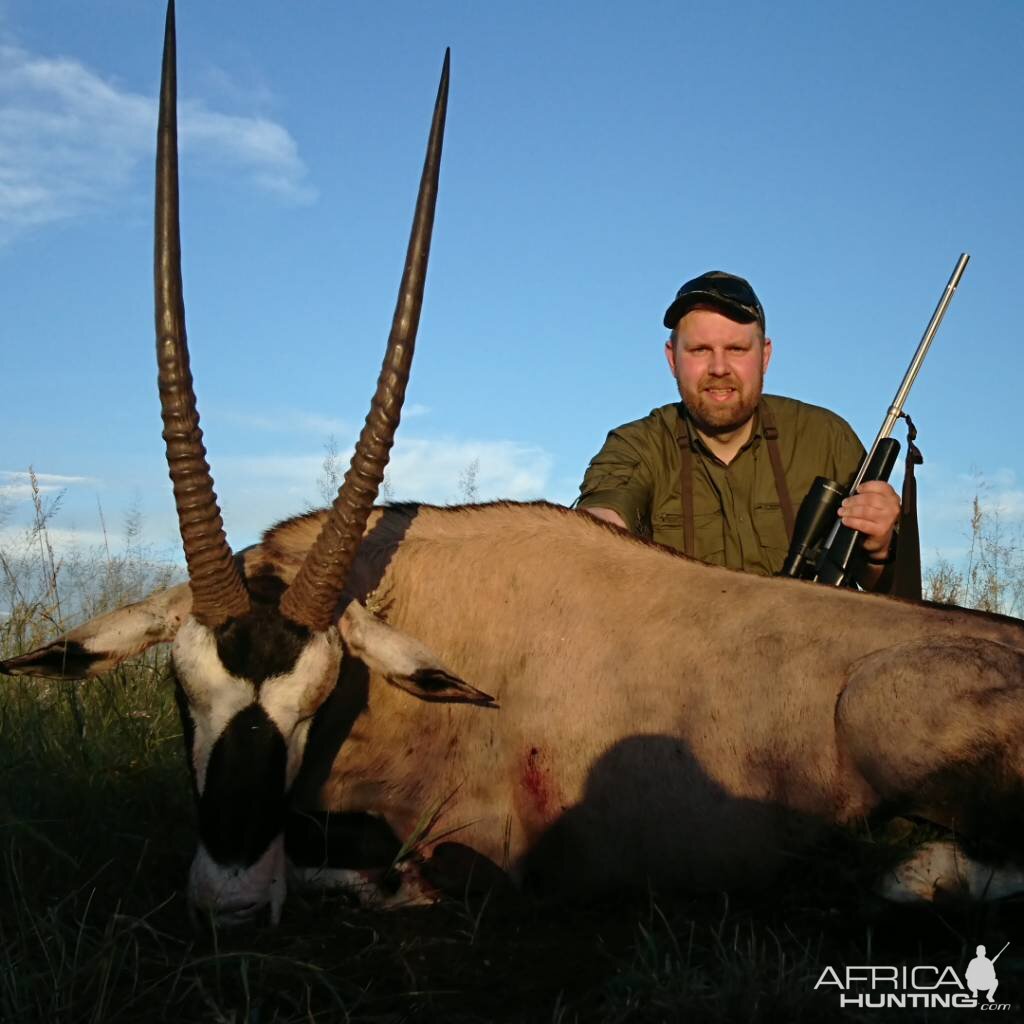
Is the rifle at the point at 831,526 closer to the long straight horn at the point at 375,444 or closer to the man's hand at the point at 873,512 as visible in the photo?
the man's hand at the point at 873,512

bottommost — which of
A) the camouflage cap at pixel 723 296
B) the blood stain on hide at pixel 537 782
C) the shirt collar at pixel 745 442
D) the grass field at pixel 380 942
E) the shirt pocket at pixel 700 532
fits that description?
Answer: the grass field at pixel 380 942

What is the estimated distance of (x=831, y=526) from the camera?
20.2ft

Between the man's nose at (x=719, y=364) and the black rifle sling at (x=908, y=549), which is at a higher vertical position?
the man's nose at (x=719, y=364)

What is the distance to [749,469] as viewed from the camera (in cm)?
683

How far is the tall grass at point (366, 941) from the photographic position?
2.55m

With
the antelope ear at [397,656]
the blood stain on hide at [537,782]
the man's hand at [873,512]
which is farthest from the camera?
the man's hand at [873,512]

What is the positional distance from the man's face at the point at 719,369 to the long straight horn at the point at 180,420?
3.71 meters

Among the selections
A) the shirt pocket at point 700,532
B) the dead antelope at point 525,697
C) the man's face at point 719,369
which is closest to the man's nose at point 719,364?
the man's face at point 719,369

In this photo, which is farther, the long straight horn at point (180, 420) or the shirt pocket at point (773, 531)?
the shirt pocket at point (773, 531)

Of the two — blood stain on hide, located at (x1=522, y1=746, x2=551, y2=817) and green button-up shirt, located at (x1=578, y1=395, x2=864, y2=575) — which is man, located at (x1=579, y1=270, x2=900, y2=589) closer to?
green button-up shirt, located at (x1=578, y1=395, x2=864, y2=575)

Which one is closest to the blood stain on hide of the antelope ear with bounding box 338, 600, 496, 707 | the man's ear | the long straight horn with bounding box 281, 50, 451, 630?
the antelope ear with bounding box 338, 600, 496, 707

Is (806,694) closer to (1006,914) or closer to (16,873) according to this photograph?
(1006,914)

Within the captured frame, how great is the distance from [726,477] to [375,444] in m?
3.46

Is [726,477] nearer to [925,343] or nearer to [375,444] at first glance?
[925,343]
